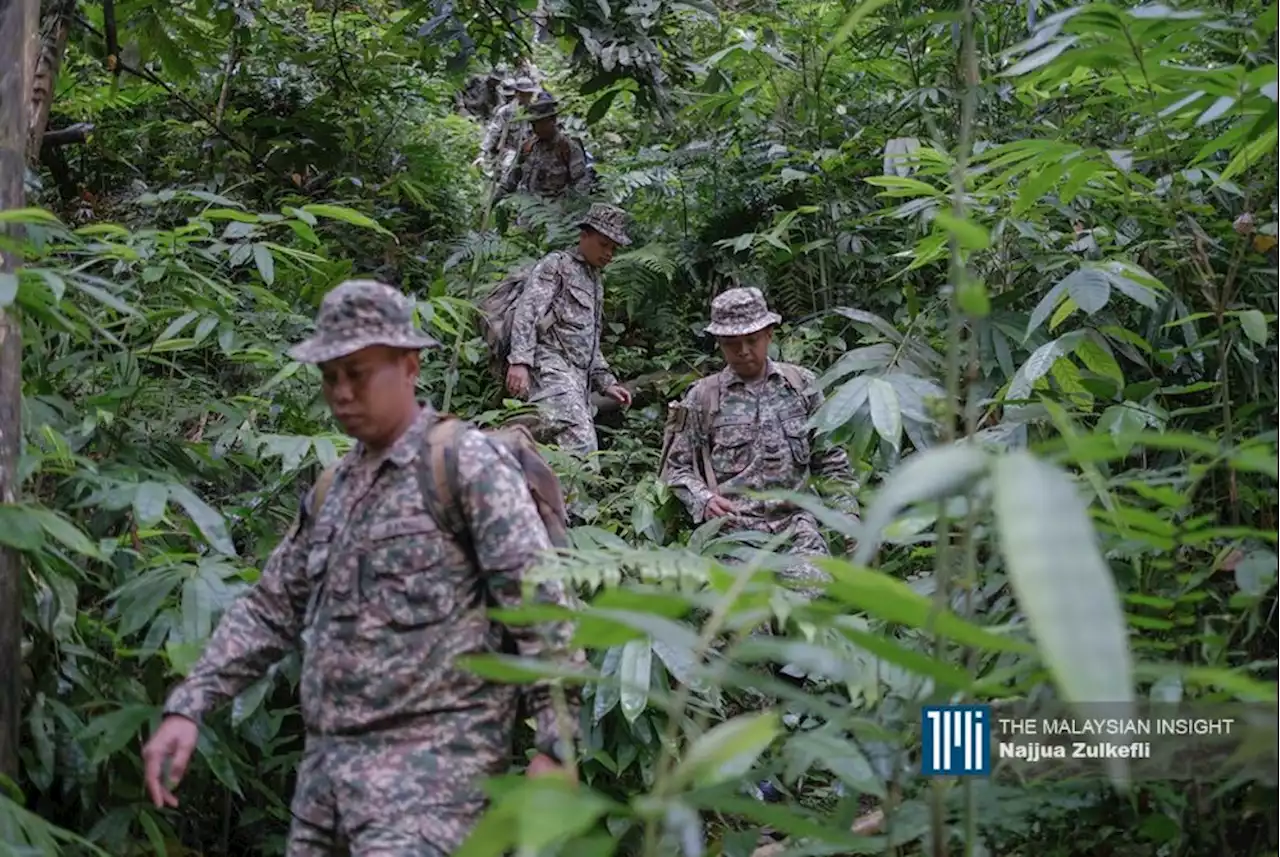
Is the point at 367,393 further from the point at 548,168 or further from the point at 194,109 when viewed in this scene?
the point at 548,168

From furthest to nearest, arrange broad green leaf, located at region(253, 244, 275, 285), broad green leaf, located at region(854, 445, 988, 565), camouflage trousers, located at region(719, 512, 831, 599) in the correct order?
camouflage trousers, located at region(719, 512, 831, 599) → broad green leaf, located at region(253, 244, 275, 285) → broad green leaf, located at region(854, 445, 988, 565)

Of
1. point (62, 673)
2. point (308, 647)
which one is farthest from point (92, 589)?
point (308, 647)

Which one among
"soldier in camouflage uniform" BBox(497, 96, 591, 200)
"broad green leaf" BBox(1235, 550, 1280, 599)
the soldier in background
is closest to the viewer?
"broad green leaf" BBox(1235, 550, 1280, 599)

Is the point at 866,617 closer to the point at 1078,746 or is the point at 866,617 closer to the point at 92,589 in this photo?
the point at 1078,746

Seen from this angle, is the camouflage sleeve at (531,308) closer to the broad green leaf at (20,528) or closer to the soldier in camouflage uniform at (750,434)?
the soldier in camouflage uniform at (750,434)

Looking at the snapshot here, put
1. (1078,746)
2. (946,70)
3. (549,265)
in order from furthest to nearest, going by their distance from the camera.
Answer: (946,70), (549,265), (1078,746)

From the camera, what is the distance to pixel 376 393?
2961mm

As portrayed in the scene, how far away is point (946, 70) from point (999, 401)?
17.9 feet

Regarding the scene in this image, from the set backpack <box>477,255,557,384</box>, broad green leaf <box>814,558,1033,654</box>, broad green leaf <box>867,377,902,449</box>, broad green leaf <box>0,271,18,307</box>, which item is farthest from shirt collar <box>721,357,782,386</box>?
broad green leaf <box>814,558,1033,654</box>

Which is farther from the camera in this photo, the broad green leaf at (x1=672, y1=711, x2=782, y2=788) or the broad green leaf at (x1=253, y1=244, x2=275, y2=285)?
the broad green leaf at (x1=253, y1=244, x2=275, y2=285)

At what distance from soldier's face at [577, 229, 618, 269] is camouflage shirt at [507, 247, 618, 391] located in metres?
0.10

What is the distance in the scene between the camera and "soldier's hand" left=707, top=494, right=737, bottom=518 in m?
5.82

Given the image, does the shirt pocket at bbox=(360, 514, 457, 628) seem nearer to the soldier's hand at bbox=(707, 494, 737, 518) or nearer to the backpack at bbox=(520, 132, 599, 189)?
the soldier's hand at bbox=(707, 494, 737, 518)

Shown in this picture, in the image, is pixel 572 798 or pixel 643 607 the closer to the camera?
pixel 572 798
